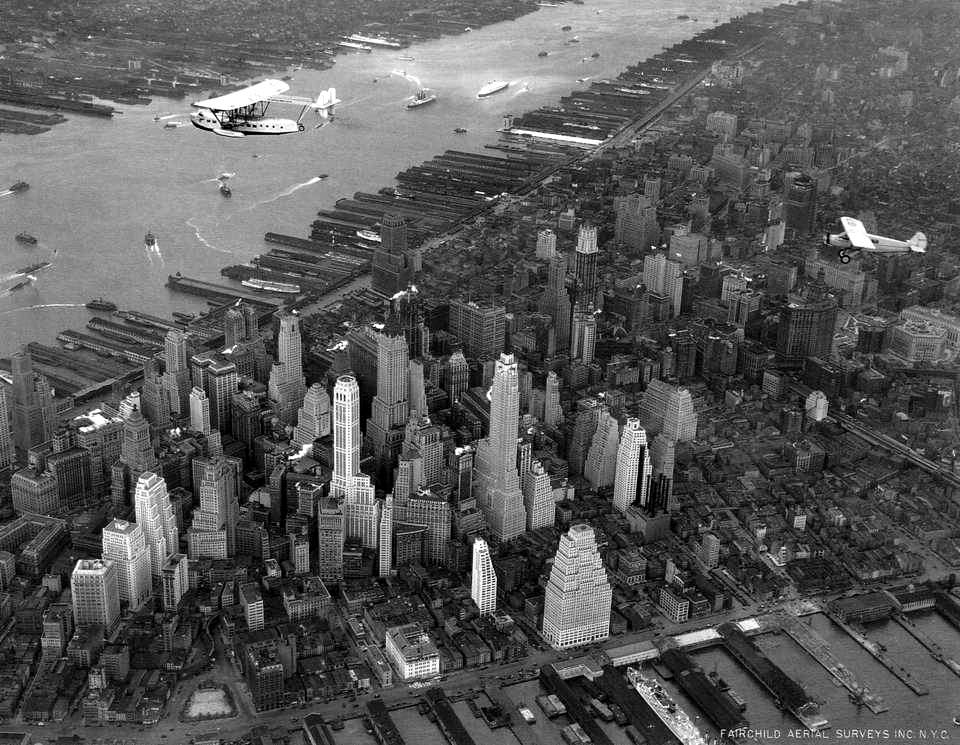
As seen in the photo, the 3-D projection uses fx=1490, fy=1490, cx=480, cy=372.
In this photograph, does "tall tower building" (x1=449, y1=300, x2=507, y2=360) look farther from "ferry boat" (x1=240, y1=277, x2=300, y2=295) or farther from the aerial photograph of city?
"ferry boat" (x1=240, y1=277, x2=300, y2=295)

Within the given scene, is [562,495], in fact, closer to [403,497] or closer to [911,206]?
[403,497]

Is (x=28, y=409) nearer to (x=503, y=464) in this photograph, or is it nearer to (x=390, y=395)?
(x=390, y=395)

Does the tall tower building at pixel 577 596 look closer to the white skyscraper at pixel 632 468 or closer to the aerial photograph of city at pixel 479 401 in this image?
the aerial photograph of city at pixel 479 401

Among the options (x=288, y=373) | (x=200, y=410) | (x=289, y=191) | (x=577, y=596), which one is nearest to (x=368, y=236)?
(x=289, y=191)

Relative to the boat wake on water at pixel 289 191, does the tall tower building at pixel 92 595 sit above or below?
below

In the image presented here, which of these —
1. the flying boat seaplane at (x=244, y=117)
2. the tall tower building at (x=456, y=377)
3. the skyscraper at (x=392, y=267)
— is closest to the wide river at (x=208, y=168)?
the skyscraper at (x=392, y=267)
